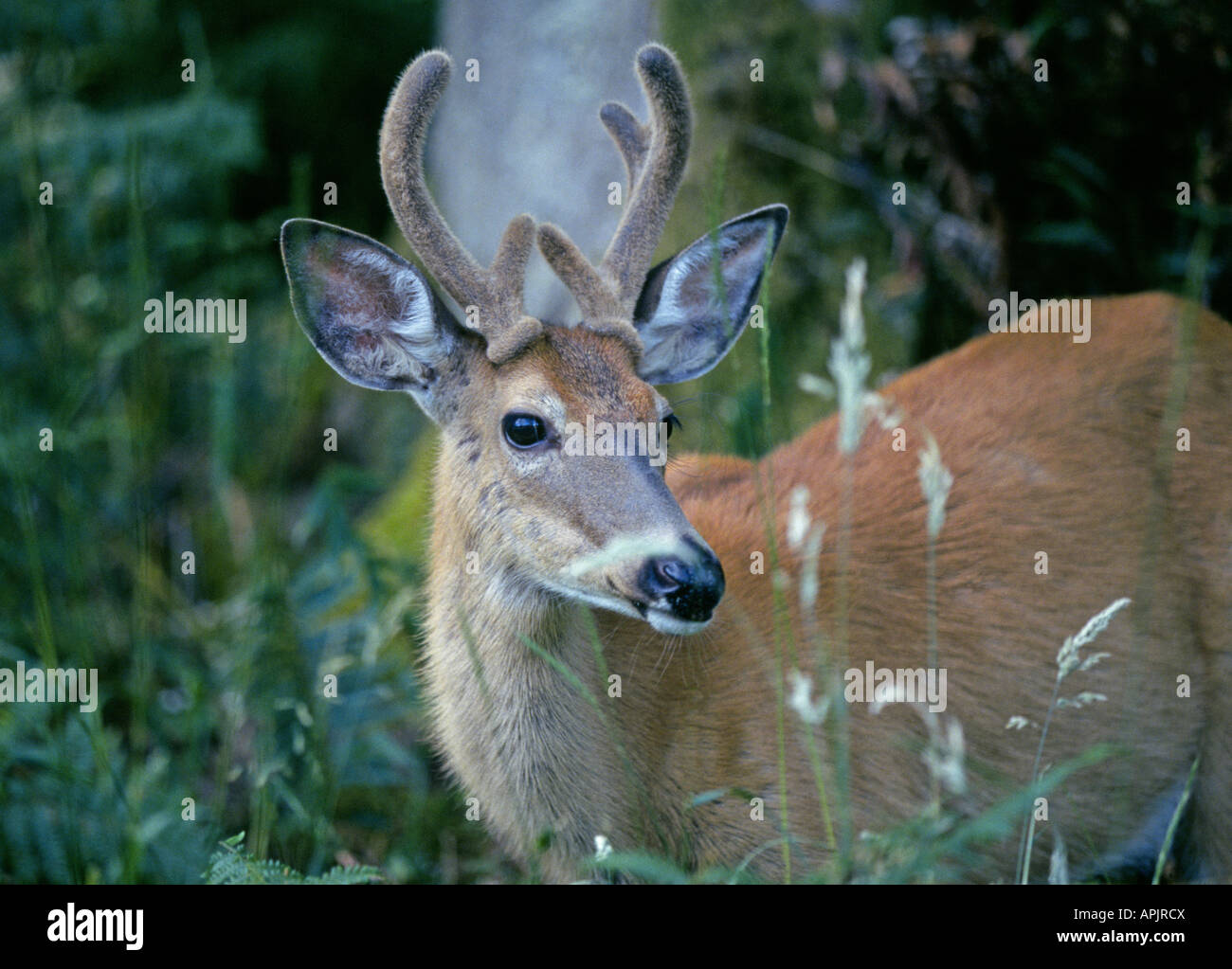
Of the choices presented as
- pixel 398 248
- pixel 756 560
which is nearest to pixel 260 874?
pixel 756 560

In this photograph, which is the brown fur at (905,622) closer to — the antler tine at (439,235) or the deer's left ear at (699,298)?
the antler tine at (439,235)

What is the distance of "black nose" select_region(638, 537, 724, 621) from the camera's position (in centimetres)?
312

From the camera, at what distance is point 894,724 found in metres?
3.95

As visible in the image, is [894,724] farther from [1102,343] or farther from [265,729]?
[265,729]

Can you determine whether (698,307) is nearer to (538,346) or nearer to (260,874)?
(538,346)

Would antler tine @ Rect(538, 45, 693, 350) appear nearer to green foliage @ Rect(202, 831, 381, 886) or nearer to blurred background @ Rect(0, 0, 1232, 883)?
blurred background @ Rect(0, 0, 1232, 883)

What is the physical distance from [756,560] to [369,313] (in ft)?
4.70

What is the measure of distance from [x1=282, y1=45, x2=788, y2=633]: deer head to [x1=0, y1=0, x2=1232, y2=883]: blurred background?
561mm

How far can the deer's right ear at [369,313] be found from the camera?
3689mm

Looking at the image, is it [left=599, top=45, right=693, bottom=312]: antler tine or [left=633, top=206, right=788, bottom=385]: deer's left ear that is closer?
[left=599, top=45, right=693, bottom=312]: antler tine

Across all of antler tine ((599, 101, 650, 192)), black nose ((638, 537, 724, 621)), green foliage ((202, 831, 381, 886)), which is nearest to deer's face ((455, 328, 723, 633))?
black nose ((638, 537, 724, 621))
